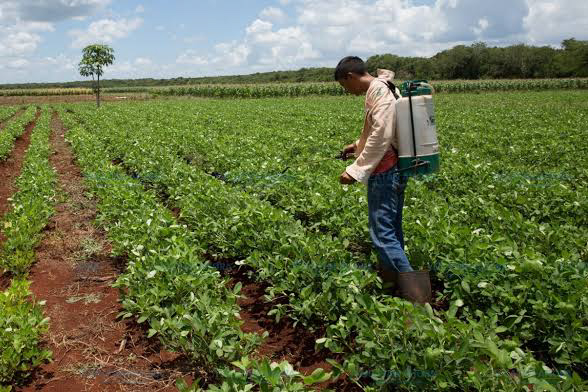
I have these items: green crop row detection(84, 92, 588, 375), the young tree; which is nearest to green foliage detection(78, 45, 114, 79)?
the young tree

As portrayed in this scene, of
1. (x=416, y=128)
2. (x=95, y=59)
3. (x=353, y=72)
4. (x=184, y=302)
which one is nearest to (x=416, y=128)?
(x=416, y=128)

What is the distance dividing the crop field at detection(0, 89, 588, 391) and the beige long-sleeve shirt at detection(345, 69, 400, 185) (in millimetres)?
806

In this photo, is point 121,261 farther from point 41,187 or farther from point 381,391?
point 381,391

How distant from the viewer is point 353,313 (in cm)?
287

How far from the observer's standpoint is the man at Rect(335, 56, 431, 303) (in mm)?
3316

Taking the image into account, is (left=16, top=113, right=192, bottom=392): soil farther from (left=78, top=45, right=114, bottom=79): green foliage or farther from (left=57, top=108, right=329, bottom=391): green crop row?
(left=78, top=45, right=114, bottom=79): green foliage

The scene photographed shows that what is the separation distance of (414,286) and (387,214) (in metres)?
0.61

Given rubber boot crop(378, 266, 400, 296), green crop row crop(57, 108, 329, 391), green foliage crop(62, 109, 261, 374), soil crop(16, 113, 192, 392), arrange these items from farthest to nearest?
rubber boot crop(378, 266, 400, 296) → soil crop(16, 113, 192, 392) → green foliage crop(62, 109, 261, 374) → green crop row crop(57, 108, 329, 391)

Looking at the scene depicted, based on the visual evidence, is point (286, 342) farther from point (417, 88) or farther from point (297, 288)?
point (417, 88)

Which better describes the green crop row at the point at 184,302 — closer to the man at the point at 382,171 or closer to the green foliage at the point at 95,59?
the man at the point at 382,171

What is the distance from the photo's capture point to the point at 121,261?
5.33m

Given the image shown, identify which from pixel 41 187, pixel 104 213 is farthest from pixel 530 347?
pixel 41 187

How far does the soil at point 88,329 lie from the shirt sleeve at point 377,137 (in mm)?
2036

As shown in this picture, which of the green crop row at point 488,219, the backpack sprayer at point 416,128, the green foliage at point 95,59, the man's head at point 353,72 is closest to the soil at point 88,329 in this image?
the green crop row at point 488,219
